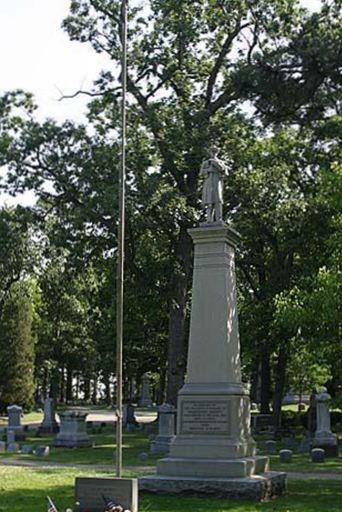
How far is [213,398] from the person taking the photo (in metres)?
14.0

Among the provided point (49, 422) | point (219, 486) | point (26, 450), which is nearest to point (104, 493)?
point (219, 486)

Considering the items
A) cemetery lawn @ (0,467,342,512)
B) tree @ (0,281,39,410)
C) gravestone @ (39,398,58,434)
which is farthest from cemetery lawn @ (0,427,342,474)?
tree @ (0,281,39,410)

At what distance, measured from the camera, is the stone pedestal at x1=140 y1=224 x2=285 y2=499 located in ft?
43.7

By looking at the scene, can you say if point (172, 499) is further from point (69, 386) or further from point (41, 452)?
point (69, 386)

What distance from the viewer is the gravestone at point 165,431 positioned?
23656mm

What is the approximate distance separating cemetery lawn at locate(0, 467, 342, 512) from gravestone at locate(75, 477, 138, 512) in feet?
5.27

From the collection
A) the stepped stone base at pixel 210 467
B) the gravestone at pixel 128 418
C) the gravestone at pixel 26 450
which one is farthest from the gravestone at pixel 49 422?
the stepped stone base at pixel 210 467

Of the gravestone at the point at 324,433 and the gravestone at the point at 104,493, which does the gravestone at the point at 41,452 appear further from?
the gravestone at the point at 104,493

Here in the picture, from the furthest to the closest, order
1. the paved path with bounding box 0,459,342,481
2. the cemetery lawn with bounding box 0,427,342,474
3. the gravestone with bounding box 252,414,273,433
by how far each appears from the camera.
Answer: the gravestone with bounding box 252,414,273,433
the cemetery lawn with bounding box 0,427,342,474
the paved path with bounding box 0,459,342,481

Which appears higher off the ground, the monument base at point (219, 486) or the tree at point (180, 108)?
the tree at point (180, 108)

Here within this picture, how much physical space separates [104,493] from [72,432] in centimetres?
1739

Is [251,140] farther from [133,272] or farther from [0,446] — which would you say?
[0,446]

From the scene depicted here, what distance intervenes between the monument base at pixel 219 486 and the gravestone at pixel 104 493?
3.42 m

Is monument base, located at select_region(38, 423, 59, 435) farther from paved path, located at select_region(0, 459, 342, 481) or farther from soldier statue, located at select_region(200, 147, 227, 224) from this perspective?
soldier statue, located at select_region(200, 147, 227, 224)
